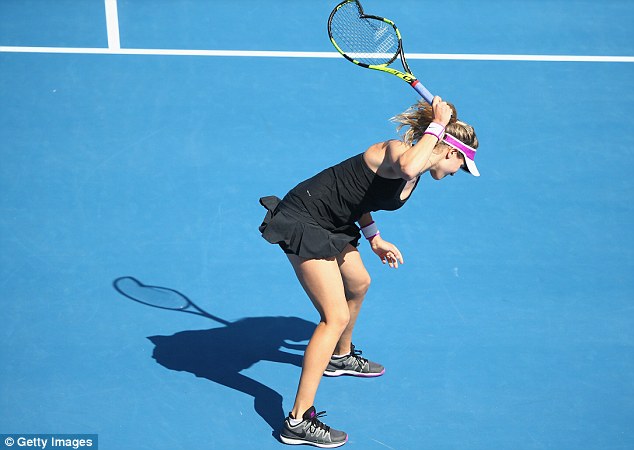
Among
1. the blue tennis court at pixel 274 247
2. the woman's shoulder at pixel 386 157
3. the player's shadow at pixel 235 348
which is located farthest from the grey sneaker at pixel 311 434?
the woman's shoulder at pixel 386 157

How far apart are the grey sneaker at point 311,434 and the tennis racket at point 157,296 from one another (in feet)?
3.92

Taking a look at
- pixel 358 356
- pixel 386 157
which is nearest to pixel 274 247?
pixel 358 356

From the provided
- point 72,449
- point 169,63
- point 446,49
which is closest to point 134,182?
point 169,63

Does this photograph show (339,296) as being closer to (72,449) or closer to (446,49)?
(72,449)

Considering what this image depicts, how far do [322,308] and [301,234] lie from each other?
43cm

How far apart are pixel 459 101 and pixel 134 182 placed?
310 centimetres

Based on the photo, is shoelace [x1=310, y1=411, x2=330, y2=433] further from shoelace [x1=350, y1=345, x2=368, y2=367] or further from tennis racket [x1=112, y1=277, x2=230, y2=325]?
tennis racket [x1=112, y1=277, x2=230, y2=325]

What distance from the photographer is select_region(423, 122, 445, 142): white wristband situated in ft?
14.7

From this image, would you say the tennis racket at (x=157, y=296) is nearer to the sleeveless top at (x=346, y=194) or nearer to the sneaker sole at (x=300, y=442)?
the sneaker sole at (x=300, y=442)

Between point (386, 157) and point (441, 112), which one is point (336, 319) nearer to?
point (386, 157)

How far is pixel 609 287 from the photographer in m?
6.27

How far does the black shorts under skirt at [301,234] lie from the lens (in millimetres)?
4715

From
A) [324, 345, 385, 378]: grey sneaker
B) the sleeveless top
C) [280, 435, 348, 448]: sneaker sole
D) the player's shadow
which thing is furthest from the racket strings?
[280, 435, 348, 448]: sneaker sole

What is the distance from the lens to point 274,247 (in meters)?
6.56
